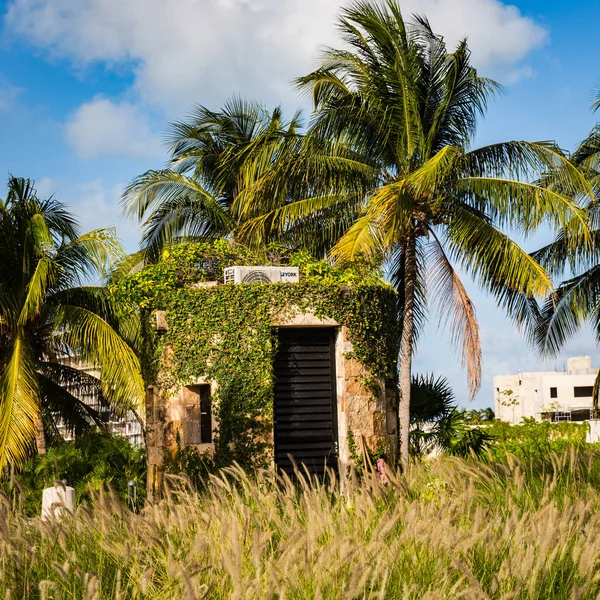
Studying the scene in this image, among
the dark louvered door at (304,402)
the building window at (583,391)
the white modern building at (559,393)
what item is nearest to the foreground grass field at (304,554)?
the dark louvered door at (304,402)

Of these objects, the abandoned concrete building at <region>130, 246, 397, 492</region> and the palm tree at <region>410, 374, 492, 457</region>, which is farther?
the palm tree at <region>410, 374, 492, 457</region>

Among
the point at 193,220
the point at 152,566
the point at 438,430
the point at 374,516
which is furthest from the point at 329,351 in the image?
the point at 193,220

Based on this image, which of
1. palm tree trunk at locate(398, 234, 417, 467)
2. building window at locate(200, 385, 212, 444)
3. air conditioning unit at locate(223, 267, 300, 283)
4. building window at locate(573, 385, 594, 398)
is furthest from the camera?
building window at locate(573, 385, 594, 398)

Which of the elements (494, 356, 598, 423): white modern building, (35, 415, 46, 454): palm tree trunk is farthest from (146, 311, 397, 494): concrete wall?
(494, 356, 598, 423): white modern building

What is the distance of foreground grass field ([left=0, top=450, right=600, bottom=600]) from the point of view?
167 inches

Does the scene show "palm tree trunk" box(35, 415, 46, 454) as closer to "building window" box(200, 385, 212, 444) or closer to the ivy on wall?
the ivy on wall

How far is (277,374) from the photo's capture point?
13219 millimetres

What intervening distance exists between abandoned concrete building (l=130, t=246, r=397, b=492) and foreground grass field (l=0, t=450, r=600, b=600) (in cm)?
674

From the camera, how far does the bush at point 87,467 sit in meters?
15.0

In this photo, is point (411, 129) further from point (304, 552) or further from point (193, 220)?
point (304, 552)

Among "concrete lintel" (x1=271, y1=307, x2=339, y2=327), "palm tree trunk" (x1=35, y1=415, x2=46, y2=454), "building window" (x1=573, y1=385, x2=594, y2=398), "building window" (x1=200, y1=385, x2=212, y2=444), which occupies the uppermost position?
"concrete lintel" (x1=271, y1=307, x2=339, y2=327)

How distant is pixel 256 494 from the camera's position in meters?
6.08

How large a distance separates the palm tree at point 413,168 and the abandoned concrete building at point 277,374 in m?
3.40

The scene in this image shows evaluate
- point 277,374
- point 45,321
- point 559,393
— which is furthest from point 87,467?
point 559,393
